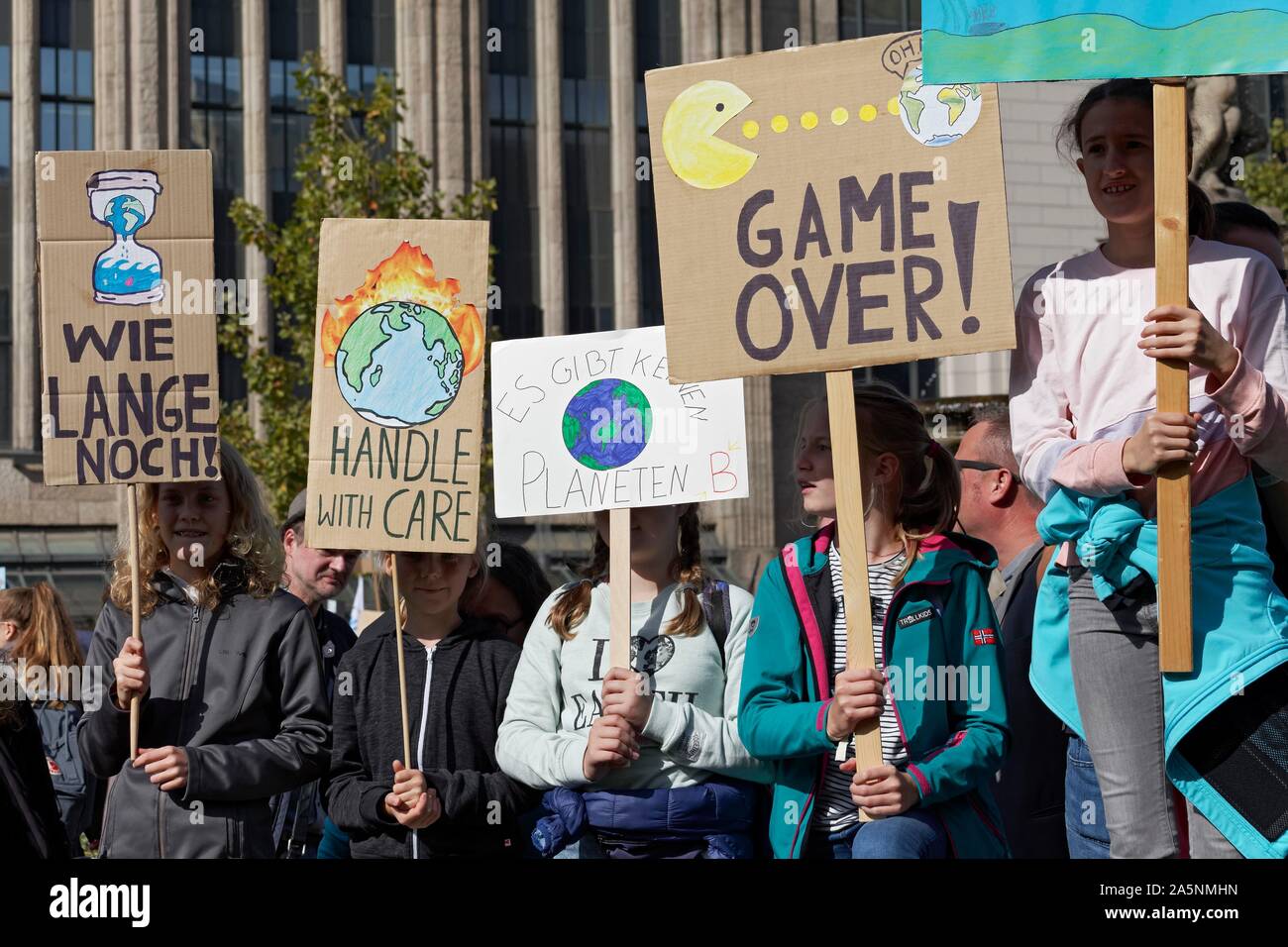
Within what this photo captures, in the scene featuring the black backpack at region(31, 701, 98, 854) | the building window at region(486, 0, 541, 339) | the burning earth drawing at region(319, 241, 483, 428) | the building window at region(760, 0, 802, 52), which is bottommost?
the black backpack at region(31, 701, 98, 854)

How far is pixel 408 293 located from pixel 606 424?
713 millimetres

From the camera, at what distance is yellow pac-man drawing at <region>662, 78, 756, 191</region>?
4.62 meters

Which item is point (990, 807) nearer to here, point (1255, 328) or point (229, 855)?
point (1255, 328)

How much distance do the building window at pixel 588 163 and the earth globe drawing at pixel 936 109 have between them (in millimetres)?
22355

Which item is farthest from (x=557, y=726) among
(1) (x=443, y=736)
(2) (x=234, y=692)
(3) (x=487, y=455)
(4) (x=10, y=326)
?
(4) (x=10, y=326)

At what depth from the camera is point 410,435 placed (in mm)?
5332

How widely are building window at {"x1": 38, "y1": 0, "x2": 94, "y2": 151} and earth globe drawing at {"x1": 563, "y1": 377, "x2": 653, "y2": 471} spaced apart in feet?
68.8

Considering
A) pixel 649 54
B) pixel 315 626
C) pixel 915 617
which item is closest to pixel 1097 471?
pixel 915 617

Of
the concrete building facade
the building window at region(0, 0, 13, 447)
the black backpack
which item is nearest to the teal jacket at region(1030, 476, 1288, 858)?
the black backpack

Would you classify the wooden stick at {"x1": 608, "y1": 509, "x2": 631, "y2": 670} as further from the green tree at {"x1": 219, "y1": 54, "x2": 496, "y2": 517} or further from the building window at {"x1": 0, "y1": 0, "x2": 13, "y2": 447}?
the building window at {"x1": 0, "y1": 0, "x2": 13, "y2": 447}

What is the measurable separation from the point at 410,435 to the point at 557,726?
978 millimetres

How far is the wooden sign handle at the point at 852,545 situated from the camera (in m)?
4.23

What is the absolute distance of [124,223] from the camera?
5336 millimetres

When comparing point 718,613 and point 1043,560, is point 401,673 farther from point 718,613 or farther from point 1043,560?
point 1043,560
